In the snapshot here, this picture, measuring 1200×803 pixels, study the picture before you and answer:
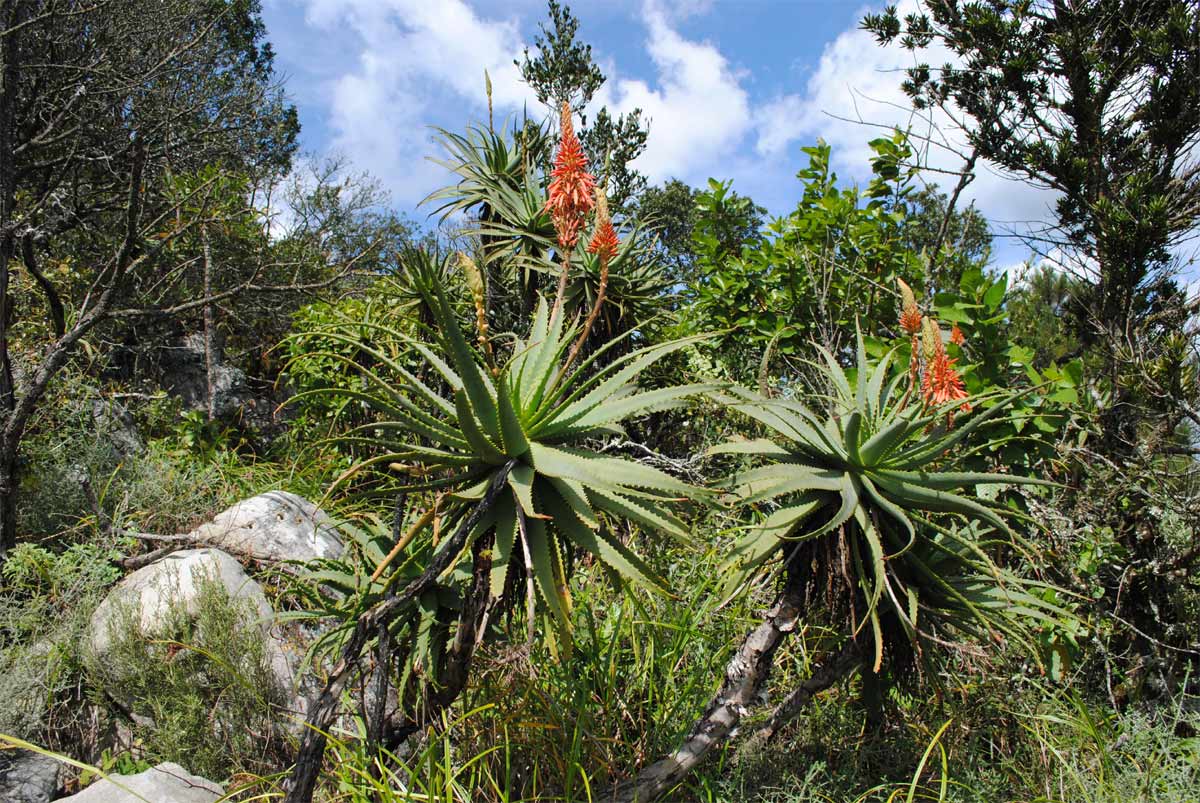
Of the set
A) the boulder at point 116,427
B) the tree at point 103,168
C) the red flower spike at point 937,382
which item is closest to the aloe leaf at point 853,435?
the red flower spike at point 937,382

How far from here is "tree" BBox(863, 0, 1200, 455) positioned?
409 cm

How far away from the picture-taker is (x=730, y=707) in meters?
2.93

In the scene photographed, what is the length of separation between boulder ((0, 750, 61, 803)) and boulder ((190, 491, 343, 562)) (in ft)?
5.36

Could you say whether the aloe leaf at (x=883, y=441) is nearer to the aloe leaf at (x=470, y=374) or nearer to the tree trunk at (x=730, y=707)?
the tree trunk at (x=730, y=707)

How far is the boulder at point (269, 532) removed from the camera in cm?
532

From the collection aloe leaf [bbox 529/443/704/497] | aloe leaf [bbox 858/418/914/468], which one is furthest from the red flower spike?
aloe leaf [bbox 529/443/704/497]

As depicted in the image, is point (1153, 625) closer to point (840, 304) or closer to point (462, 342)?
point (840, 304)

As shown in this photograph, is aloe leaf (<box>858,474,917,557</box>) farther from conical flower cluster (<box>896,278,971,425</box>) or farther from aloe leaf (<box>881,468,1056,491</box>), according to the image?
conical flower cluster (<box>896,278,971,425</box>)

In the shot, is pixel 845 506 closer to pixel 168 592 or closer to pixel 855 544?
pixel 855 544

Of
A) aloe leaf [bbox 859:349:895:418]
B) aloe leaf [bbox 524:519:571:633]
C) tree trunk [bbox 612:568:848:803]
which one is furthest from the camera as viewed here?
aloe leaf [bbox 859:349:895:418]

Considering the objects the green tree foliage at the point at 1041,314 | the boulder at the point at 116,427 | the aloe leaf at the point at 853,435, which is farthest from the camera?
the green tree foliage at the point at 1041,314

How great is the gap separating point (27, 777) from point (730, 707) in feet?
11.2

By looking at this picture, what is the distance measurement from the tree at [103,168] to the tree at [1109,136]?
5.28 m

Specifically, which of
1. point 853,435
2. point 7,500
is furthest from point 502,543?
point 7,500
